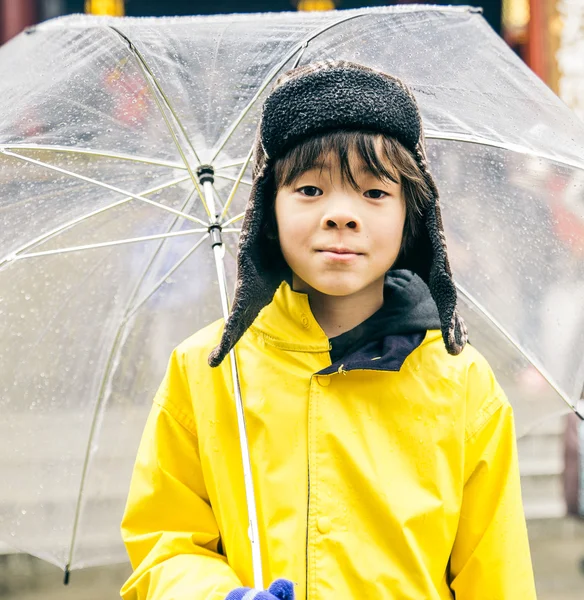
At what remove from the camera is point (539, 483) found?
5.34 metres

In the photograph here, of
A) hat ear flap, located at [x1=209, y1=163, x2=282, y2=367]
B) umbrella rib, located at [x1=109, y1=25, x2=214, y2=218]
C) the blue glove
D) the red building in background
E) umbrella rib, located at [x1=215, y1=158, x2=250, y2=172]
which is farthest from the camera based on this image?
the red building in background

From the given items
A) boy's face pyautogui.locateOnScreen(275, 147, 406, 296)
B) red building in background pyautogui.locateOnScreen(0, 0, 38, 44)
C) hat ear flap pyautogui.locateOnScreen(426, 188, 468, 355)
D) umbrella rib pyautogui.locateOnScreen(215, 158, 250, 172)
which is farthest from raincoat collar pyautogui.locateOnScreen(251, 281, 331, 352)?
red building in background pyautogui.locateOnScreen(0, 0, 38, 44)

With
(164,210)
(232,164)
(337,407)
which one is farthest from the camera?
(164,210)

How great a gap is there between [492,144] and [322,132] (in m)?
0.52

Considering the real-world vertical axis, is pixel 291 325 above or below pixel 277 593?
above

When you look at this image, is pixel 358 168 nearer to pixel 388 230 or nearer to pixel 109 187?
pixel 388 230

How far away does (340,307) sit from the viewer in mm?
1625

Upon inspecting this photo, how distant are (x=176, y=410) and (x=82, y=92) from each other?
29.0 inches

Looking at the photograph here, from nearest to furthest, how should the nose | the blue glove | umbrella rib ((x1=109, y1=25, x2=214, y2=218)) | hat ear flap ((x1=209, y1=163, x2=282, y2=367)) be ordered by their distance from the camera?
the blue glove
the nose
hat ear flap ((x1=209, y1=163, x2=282, y2=367))
umbrella rib ((x1=109, y1=25, x2=214, y2=218))

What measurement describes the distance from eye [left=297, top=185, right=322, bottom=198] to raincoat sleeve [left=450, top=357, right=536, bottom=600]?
1.63 ft

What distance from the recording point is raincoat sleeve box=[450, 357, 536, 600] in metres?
1.53

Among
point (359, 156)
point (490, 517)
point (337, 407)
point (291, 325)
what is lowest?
point (490, 517)

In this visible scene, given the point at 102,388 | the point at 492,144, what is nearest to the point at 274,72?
the point at 492,144

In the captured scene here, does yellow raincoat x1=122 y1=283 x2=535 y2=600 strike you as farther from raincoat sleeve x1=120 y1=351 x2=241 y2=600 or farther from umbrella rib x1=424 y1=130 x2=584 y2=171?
umbrella rib x1=424 y1=130 x2=584 y2=171
